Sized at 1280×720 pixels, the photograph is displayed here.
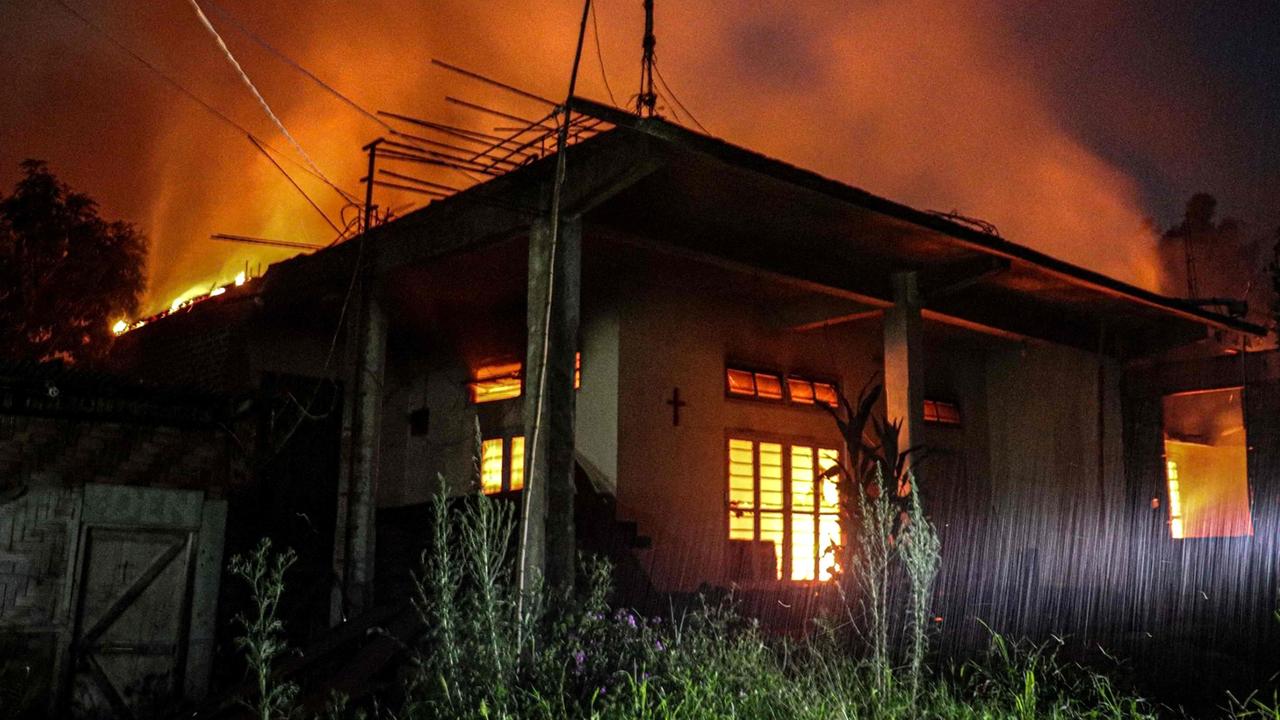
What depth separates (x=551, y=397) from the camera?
25.7 ft

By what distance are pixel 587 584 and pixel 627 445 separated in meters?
2.52

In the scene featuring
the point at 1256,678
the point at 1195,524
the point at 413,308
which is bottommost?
the point at 1256,678

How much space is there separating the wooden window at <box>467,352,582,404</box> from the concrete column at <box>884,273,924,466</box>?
3880 millimetres

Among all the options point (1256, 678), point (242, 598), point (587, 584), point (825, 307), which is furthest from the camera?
point (825, 307)

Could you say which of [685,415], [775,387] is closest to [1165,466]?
[775,387]

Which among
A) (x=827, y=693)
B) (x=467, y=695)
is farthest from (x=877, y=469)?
(x=467, y=695)

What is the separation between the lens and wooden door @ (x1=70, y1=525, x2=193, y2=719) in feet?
26.3

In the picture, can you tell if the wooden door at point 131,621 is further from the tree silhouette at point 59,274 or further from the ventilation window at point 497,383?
the tree silhouette at point 59,274

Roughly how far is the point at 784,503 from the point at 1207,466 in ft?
36.6

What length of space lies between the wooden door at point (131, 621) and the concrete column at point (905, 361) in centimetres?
641

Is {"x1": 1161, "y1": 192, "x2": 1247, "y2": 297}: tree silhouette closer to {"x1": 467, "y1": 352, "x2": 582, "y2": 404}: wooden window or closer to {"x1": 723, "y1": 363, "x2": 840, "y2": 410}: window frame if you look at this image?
{"x1": 723, "y1": 363, "x2": 840, "y2": 410}: window frame

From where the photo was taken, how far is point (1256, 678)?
751cm

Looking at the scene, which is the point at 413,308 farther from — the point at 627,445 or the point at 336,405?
the point at 627,445

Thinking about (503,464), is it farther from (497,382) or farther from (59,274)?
(59,274)
